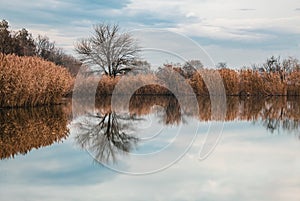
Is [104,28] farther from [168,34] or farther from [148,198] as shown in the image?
[148,198]

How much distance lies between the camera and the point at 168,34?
30.8ft

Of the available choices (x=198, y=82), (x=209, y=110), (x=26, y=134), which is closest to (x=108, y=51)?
(x=198, y=82)

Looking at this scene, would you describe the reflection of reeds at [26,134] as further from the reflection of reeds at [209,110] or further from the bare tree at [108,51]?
the bare tree at [108,51]

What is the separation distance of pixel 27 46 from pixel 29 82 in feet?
66.7

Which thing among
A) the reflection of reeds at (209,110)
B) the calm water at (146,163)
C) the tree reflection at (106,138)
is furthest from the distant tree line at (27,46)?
the calm water at (146,163)

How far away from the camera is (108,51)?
32094mm

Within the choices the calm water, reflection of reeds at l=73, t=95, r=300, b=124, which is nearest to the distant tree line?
reflection of reeds at l=73, t=95, r=300, b=124

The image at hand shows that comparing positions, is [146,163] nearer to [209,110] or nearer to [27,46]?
[209,110]

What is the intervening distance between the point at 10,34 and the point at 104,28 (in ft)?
24.1

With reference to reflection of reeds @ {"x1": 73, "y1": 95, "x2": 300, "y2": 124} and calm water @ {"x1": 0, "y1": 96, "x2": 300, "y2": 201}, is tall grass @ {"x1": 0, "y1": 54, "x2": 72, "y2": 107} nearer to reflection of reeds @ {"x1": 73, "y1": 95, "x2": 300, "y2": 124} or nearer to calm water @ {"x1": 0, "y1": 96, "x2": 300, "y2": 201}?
reflection of reeds @ {"x1": 73, "y1": 95, "x2": 300, "y2": 124}

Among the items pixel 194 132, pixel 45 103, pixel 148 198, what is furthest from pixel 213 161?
pixel 45 103

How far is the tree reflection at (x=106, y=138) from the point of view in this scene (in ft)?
24.3

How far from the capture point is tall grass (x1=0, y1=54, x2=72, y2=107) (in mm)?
14977

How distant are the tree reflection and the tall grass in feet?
13.0
